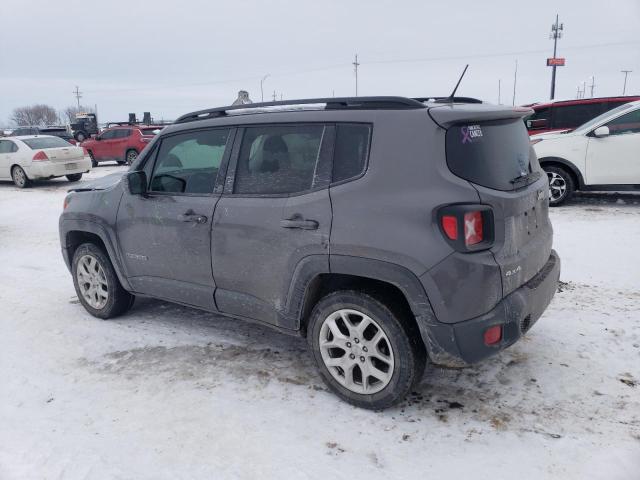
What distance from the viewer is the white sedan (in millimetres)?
13883

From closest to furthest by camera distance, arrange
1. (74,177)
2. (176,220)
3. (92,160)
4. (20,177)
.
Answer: (176,220) → (20,177) → (74,177) → (92,160)

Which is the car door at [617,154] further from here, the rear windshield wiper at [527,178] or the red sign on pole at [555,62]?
the red sign on pole at [555,62]

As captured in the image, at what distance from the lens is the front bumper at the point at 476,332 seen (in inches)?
104

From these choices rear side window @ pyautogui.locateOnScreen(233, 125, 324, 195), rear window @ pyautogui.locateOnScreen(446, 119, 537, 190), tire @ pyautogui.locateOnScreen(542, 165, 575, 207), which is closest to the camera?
rear window @ pyautogui.locateOnScreen(446, 119, 537, 190)

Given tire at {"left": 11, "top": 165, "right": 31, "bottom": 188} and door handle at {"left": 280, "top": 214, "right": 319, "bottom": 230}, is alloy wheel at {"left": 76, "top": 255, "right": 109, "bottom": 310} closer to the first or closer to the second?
door handle at {"left": 280, "top": 214, "right": 319, "bottom": 230}

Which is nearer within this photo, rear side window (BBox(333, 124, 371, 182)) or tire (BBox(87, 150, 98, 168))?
rear side window (BBox(333, 124, 371, 182))

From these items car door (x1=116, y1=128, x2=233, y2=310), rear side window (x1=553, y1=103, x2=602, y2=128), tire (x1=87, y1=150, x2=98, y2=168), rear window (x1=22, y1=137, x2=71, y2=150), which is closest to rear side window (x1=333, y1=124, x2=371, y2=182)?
car door (x1=116, y1=128, x2=233, y2=310)

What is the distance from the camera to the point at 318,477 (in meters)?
2.49

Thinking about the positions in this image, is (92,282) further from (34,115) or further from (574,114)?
(34,115)

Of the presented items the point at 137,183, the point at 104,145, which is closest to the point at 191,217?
the point at 137,183

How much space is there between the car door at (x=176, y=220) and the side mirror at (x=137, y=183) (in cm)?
6

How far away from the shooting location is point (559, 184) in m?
8.70

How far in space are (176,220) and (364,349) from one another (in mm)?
1687

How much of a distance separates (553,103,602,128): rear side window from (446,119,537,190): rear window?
875 cm
